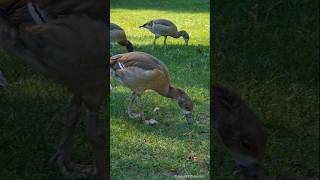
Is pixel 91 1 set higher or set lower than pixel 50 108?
higher

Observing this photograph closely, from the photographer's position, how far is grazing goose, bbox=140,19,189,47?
310cm

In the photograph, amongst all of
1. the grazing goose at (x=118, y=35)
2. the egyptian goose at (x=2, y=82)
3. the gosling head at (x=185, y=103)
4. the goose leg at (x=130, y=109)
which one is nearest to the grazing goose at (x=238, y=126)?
the gosling head at (x=185, y=103)

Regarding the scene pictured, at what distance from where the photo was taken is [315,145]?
3012 mm

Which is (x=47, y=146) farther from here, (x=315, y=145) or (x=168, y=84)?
(x=315, y=145)

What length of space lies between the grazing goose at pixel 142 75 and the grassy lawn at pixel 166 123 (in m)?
0.03

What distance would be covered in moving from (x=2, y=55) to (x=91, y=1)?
1.87 ft

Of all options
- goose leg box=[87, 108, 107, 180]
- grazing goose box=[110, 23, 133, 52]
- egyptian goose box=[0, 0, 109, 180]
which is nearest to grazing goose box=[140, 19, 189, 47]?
grazing goose box=[110, 23, 133, 52]

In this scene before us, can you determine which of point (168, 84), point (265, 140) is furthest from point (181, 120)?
point (265, 140)

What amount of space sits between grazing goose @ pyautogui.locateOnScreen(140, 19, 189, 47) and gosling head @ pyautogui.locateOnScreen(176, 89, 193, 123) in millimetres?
270

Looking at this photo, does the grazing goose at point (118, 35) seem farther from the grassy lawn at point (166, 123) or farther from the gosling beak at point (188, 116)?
the gosling beak at point (188, 116)

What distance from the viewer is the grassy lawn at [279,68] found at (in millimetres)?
2965

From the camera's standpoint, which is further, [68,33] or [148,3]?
[148,3]

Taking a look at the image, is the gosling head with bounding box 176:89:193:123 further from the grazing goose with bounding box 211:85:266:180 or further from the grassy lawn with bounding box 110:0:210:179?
the grazing goose with bounding box 211:85:266:180

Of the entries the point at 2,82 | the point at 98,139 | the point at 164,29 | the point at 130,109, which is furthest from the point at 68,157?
the point at 164,29
